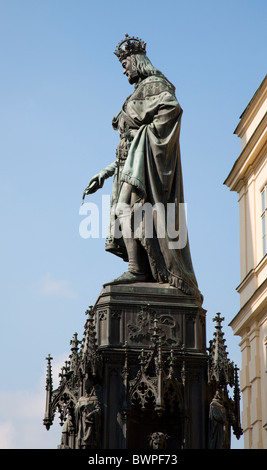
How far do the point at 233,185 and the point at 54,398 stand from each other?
79.4ft

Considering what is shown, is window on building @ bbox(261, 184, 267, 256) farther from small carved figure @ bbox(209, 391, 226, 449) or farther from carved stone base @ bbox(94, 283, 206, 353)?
small carved figure @ bbox(209, 391, 226, 449)

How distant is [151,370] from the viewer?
800 inches

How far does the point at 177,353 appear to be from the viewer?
2061 centimetres

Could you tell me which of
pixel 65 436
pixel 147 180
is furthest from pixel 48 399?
pixel 147 180

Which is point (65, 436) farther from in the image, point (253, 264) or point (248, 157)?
point (248, 157)

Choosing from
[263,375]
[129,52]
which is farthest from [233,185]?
[129,52]

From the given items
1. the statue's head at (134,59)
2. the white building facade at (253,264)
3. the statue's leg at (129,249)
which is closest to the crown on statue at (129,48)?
the statue's head at (134,59)

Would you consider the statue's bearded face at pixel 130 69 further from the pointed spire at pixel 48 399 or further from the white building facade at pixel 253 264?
the white building facade at pixel 253 264

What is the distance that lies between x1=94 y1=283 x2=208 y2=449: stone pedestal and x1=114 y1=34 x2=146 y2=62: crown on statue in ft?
18.3

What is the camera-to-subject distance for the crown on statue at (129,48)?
79.1 ft

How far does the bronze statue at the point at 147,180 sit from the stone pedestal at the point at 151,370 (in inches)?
23.6

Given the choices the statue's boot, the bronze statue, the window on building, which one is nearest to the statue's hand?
the bronze statue

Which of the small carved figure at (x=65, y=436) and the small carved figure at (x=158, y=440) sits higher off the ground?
the small carved figure at (x=65, y=436)
